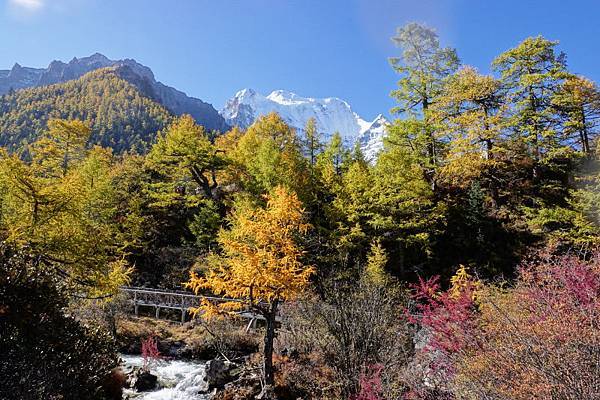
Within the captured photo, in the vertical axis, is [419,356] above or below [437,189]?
below

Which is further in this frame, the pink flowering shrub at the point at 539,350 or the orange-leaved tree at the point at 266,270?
the orange-leaved tree at the point at 266,270

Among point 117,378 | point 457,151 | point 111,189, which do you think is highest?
point 457,151

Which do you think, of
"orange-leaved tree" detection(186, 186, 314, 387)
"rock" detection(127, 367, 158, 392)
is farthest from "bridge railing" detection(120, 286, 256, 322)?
"orange-leaved tree" detection(186, 186, 314, 387)

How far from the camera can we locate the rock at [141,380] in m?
14.5

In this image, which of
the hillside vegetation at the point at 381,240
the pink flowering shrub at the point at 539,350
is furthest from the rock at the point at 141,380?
the pink flowering shrub at the point at 539,350

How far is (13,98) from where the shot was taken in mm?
115750

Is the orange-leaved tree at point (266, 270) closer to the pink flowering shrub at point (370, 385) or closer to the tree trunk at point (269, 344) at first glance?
the tree trunk at point (269, 344)

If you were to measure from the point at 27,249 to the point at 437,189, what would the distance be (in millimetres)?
25107

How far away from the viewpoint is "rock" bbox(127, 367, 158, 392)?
1445 cm

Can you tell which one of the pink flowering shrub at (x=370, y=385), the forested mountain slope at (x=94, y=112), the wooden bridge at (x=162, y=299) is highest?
the forested mountain slope at (x=94, y=112)

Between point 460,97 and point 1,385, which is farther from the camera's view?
point 460,97

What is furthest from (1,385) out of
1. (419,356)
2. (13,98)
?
(13,98)

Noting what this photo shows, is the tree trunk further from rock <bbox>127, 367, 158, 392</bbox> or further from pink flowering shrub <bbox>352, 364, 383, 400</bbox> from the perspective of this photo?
rock <bbox>127, 367, 158, 392</bbox>

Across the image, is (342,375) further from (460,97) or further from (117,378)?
(460,97)
